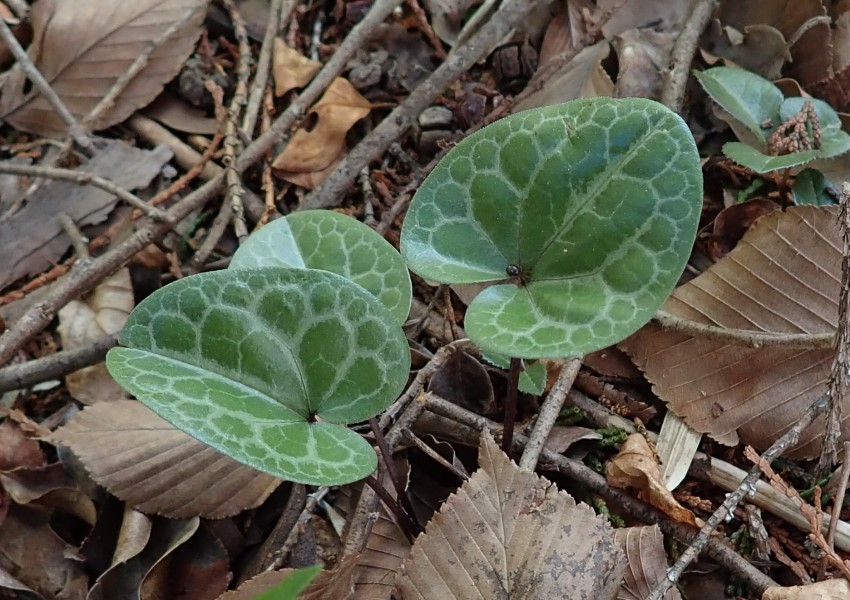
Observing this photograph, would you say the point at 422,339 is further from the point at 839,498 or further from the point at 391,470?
the point at 839,498

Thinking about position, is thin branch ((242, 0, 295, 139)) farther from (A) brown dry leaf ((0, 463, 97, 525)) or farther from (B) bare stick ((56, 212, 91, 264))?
(A) brown dry leaf ((0, 463, 97, 525))

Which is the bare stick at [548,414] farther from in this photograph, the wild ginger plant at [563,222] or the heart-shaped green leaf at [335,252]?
the heart-shaped green leaf at [335,252]

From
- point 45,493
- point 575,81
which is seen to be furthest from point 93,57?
point 575,81

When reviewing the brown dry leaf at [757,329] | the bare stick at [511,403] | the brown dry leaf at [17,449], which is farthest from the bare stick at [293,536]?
the brown dry leaf at [757,329]

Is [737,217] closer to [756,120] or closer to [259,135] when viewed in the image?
[756,120]

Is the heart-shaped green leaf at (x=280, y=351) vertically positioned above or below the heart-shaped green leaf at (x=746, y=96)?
above
